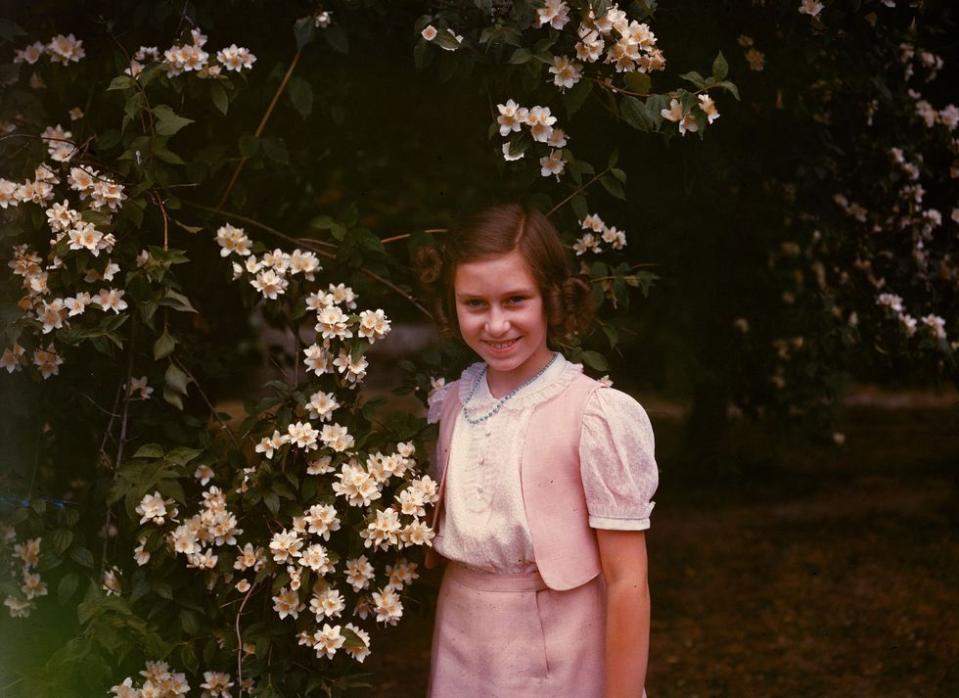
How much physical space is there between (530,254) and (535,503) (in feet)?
1.60

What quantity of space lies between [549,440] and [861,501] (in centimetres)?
580

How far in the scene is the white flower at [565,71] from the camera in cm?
228

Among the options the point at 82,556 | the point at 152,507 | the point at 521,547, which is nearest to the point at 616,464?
the point at 521,547

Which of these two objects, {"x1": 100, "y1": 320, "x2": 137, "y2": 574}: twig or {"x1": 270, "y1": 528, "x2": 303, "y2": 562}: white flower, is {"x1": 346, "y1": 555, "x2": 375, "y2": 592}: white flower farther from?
{"x1": 100, "y1": 320, "x2": 137, "y2": 574}: twig

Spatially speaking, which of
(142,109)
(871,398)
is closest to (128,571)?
(142,109)

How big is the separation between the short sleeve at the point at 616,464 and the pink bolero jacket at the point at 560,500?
29mm

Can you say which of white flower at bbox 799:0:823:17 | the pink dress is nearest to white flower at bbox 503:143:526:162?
the pink dress

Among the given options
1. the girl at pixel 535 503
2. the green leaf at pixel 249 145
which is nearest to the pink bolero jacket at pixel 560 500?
the girl at pixel 535 503

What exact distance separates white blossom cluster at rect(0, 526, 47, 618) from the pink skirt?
983 mm

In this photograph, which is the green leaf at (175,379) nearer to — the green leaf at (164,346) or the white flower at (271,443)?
the green leaf at (164,346)

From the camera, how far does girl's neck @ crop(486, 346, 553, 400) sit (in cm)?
217

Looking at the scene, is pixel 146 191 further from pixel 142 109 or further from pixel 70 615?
pixel 70 615

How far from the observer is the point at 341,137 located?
138 inches

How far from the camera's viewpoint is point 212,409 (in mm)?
2531
